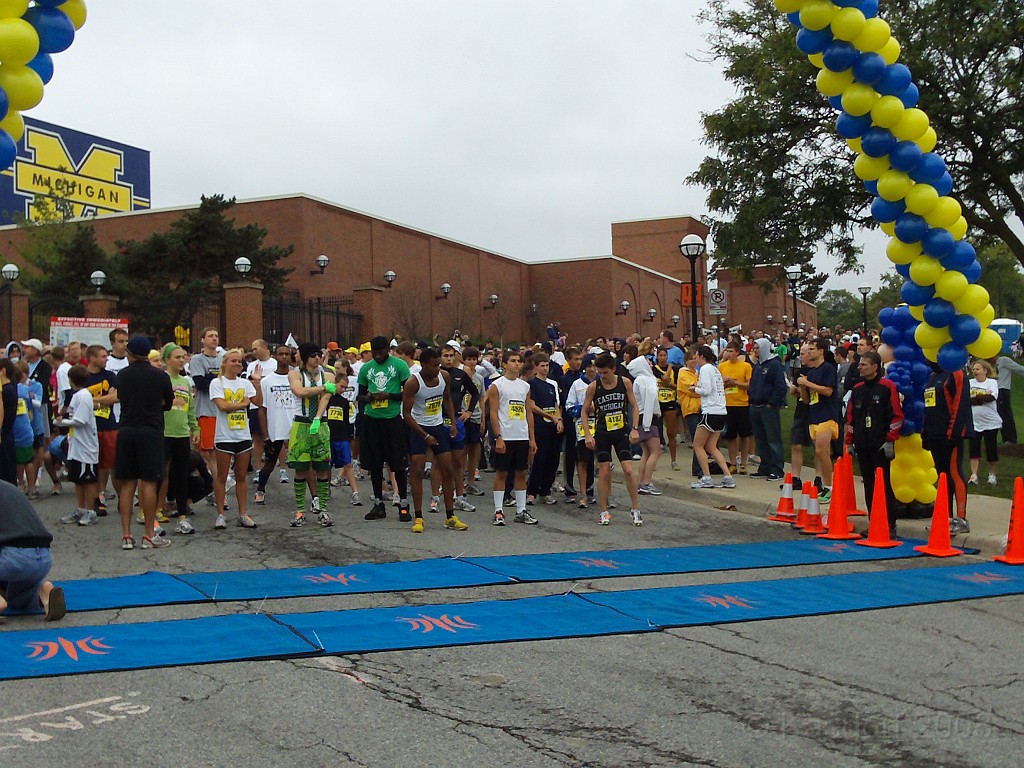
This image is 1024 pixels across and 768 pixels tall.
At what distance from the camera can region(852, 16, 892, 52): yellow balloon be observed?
35.3ft

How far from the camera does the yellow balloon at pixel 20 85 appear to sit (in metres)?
8.70

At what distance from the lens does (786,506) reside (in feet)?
40.4

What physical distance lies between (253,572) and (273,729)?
4.10m

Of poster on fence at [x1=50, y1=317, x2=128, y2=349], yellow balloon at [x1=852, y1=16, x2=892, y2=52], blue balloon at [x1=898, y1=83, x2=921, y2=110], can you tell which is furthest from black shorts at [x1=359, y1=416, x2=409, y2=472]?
poster on fence at [x1=50, y1=317, x2=128, y2=349]

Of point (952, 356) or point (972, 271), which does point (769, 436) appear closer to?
point (952, 356)

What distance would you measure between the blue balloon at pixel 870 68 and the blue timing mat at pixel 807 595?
5215 mm

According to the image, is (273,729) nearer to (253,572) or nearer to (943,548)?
(253,572)

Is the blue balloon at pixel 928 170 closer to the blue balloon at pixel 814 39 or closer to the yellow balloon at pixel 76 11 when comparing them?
the blue balloon at pixel 814 39

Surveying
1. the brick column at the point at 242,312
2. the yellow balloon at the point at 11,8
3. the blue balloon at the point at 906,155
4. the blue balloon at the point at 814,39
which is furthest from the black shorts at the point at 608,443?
the brick column at the point at 242,312

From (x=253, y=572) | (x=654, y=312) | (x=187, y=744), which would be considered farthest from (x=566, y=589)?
(x=654, y=312)

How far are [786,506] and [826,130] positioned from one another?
954cm

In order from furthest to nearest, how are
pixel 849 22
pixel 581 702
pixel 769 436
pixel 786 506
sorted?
pixel 769 436
pixel 786 506
pixel 849 22
pixel 581 702

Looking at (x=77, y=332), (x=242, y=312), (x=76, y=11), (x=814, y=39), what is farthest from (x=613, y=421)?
(x=242, y=312)

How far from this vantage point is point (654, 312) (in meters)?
73.3
